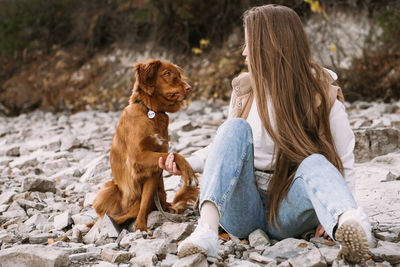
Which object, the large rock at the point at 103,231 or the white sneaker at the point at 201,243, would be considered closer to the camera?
the white sneaker at the point at 201,243

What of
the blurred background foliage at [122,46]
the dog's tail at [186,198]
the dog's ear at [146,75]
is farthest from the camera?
the blurred background foliage at [122,46]

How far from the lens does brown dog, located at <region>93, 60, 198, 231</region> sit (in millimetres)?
2754

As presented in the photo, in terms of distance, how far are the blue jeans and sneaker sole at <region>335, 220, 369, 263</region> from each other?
0.26 feet

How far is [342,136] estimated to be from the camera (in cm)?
225

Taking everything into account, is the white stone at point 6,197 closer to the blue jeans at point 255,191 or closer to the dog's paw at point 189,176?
the dog's paw at point 189,176

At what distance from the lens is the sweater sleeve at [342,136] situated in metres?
2.23

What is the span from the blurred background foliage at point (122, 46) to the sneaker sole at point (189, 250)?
6.81 meters

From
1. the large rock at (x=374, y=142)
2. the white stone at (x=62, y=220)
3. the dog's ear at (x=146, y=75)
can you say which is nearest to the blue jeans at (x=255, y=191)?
the dog's ear at (x=146, y=75)

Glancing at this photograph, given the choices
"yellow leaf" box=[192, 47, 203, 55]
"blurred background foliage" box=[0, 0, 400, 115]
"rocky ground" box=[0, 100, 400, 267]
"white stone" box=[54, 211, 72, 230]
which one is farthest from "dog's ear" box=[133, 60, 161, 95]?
"yellow leaf" box=[192, 47, 203, 55]

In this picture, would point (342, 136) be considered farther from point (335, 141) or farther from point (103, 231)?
point (103, 231)

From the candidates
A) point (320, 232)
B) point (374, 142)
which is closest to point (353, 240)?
point (320, 232)

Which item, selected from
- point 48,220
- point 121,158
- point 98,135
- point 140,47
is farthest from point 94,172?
point 140,47

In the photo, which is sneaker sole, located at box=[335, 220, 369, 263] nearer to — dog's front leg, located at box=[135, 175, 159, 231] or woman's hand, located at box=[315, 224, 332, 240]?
woman's hand, located at box=[315, 224, 332, 240]

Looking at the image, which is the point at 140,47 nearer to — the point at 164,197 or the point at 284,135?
the point at 164,197
